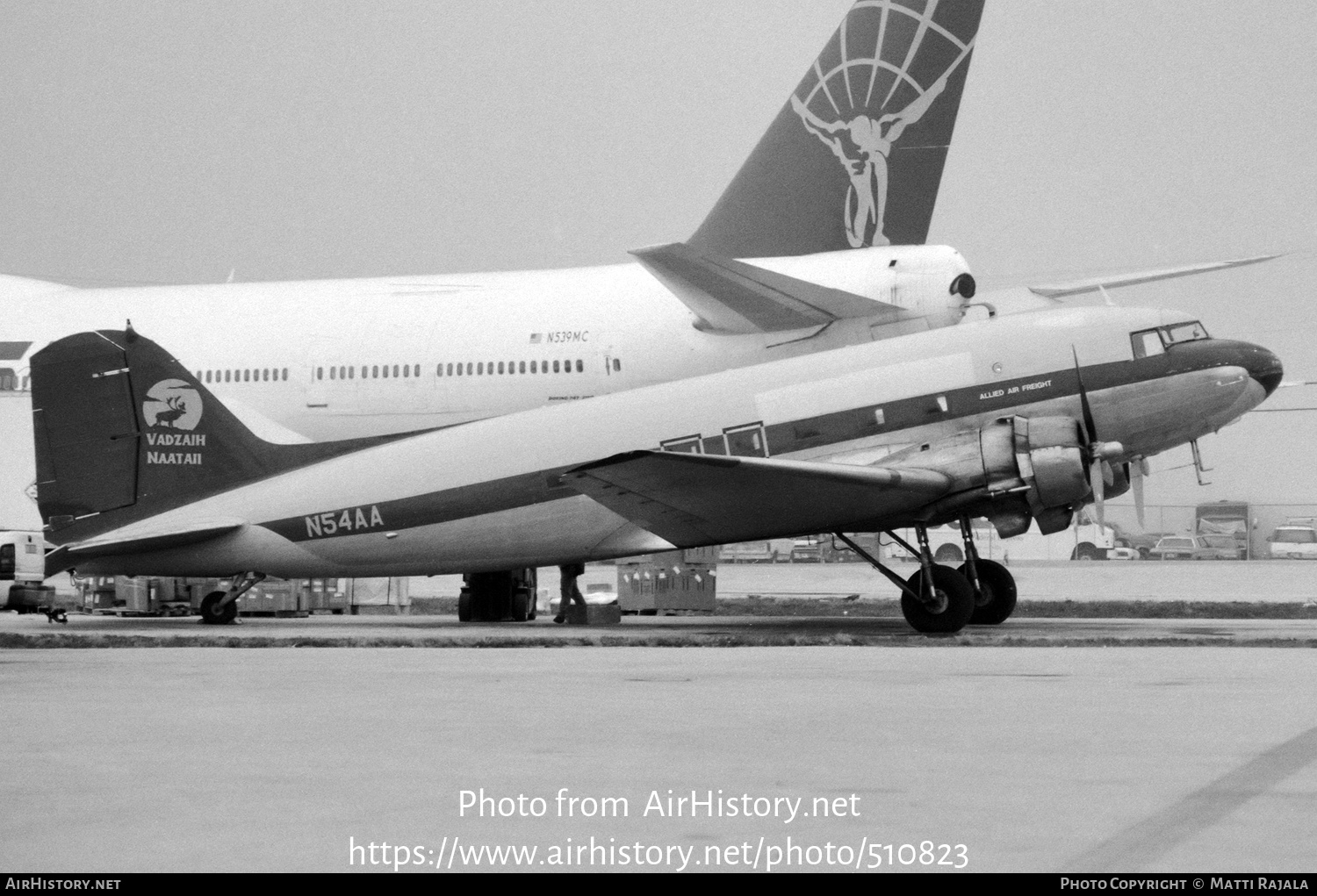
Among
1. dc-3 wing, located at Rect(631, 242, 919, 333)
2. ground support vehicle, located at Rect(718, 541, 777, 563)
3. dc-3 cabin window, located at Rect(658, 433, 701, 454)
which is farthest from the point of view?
ground support vehicle, located at Rect(718, 541, 777, 563)

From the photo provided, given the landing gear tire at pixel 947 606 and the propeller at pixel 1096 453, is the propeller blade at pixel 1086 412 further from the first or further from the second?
the landing gear tire at pixel 947 606

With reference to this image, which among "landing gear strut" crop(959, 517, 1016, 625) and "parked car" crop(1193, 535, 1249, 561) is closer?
"landing gear strut" crop(959, 517, 1016, 625)

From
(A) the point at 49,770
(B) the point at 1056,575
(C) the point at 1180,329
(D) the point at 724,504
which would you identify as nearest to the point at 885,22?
(C) the point at 1180,329

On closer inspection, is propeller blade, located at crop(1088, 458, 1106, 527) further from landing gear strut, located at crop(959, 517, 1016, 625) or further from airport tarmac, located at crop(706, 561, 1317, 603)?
airport tarmac, located at crop(706, 561, 1317, 603)

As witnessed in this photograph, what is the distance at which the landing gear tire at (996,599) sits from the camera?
26703 millimetres

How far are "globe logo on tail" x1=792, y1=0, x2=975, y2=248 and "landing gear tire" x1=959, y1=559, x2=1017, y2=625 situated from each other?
805 centimetres

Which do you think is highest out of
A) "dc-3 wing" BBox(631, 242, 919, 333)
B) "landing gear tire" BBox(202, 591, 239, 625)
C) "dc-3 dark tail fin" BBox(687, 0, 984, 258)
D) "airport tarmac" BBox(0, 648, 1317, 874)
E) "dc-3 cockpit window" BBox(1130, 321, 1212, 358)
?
"dc-3 dark tail fin" BBox(687, 0, 984, 258)

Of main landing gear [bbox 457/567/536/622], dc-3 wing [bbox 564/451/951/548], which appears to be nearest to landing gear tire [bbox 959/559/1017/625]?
dc-3 wing [bbox 564/451/951/548]

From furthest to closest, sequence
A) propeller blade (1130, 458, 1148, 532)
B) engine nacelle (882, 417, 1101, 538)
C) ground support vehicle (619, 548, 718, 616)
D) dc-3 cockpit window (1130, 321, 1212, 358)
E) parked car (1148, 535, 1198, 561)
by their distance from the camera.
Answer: parked car (1148, 535, 1198, 561)
ground support vehicle (619, 548, 718, 616)
propeller blade (1130, 458, 1148, 532)
dc-3 cockpit window (1130, 321, 1212, 358)
engine nacelle (882, 417, 1101, 538)

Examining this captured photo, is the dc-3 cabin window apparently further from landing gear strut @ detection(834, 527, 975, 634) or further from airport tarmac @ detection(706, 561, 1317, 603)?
airport tarmac @ detection(706, 561, 1317, 603)

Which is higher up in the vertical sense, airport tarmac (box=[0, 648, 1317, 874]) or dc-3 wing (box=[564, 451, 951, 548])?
dc-3 wing (box=[564, 451, 951, 548])

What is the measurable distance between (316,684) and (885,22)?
22188 mm

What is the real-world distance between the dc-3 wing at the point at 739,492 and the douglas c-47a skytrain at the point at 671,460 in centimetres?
4

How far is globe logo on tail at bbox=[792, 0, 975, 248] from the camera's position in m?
31.9
